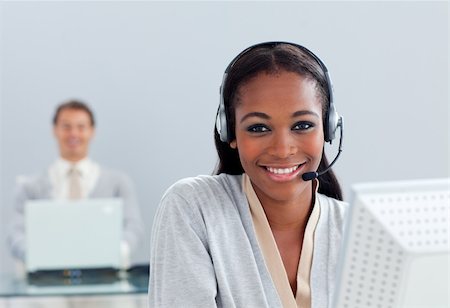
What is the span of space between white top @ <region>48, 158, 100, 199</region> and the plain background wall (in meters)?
0.85

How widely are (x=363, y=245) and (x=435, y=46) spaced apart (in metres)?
5.48

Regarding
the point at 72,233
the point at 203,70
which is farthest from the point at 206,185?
the point at 203,70

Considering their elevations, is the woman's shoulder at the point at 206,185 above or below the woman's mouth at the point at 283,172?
below

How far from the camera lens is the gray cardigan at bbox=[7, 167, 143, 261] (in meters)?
5.50

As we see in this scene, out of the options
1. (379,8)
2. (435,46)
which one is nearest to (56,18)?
(379,8)

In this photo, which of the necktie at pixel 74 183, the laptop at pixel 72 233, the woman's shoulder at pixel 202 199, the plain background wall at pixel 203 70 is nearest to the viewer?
the woman's shoulder at pixel 202 199

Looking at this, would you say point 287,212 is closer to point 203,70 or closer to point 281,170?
point 281,170

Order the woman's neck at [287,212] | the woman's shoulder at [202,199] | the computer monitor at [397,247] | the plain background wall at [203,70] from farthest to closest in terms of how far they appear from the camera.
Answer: the plain background wall at [203,70] < the woman's neck at [287,212] < the woman's shoulder at [202,199] < the computer monitor at [397,247]

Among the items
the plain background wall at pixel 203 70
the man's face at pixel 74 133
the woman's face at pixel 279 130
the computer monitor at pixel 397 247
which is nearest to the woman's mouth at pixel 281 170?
the woman's face at pixel 279 130

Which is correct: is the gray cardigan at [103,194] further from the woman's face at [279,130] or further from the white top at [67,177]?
the woman's face at [279,130]

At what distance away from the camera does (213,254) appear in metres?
1.77

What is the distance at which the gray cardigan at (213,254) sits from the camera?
5.67ft

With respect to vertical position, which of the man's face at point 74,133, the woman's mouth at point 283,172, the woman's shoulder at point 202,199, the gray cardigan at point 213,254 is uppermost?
the woman's mouth at point 283,172

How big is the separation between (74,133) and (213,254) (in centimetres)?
402
